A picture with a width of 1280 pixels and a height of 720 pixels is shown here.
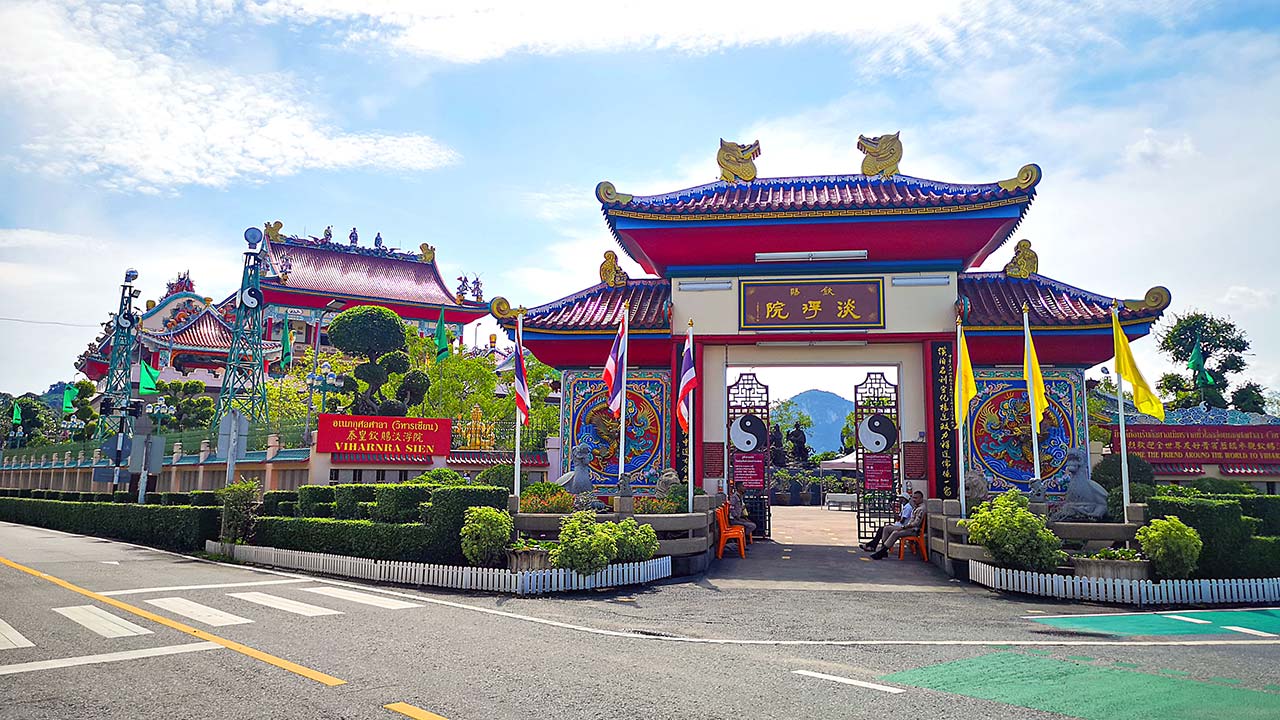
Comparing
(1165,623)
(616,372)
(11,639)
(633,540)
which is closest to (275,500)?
(616,372)

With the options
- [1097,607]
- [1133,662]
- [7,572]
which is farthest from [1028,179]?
[7,572]

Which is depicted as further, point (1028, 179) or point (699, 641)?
point (1028, 179)

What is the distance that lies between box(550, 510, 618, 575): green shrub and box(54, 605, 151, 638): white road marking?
630 cm

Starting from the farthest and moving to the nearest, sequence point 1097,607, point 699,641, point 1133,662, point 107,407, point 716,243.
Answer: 1. point 107,407
2. point 716,243
3. point 1097,607
4. point 699,641
5. point 1133,662

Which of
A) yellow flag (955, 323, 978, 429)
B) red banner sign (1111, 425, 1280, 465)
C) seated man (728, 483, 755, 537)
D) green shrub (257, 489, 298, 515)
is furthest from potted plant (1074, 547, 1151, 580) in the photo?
green shrub (257, 489, 298, 515)

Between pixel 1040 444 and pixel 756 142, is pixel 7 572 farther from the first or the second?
pixel 1040 444

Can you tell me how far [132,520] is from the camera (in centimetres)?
2594

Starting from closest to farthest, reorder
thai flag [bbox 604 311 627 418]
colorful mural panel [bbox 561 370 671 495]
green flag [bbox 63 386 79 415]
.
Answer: thai flag [bbox 604 311 627 418]
colorful mural panel [bbox 561 370 671 495]
green flag [bbox 63 386 79 415]

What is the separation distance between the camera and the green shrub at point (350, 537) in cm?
1600

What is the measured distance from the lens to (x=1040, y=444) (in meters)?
20.4

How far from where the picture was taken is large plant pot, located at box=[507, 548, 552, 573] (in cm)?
1479

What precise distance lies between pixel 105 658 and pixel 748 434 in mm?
16007

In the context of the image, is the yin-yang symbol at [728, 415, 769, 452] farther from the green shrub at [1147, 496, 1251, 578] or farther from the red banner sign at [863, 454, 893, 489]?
the green shrub at [1147, 496, 1251, 578]

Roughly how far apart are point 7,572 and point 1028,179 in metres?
24.1
